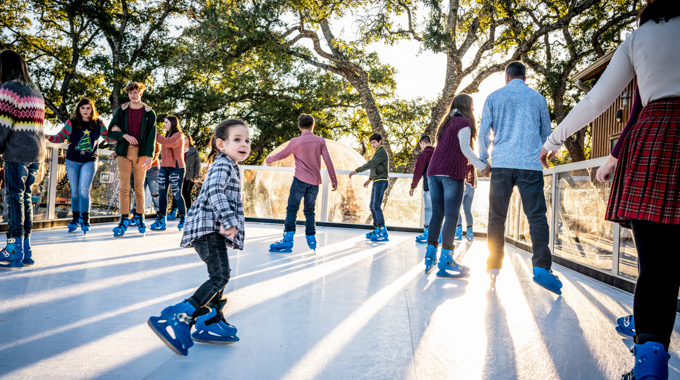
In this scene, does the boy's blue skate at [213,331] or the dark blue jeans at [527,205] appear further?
the dark blue jeans at [527,205]

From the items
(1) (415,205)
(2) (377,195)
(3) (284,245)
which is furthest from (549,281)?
(1) (415,205)

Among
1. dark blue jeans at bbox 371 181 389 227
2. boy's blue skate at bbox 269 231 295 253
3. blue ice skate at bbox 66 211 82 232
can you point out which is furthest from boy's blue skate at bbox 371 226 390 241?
blue ice skate at bbox 66 211 82 232

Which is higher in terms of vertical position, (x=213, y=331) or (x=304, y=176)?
(x=304, y=176)

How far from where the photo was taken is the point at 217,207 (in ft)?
6.42

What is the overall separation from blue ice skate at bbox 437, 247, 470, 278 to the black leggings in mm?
2218

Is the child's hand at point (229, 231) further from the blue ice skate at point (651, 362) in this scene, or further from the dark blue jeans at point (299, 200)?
the dark blue jeans at point (299, 200)

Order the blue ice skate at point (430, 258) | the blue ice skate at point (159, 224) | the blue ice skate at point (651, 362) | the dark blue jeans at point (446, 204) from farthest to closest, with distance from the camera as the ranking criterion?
1. the blue ice skate at point (159, 224)
2. the blue ice skate at point (430, 258)
3. the dark blue jeans at point (446, 204)
4. the blue ice skate at point (651, 362)

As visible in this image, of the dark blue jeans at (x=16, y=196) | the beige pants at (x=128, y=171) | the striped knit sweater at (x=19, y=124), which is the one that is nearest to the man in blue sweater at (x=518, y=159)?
the striped knit sweater at (x=19, y=124)

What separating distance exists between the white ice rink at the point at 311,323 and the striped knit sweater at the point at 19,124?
0.87 metres

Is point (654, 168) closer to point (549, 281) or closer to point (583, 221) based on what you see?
point (549, 281)

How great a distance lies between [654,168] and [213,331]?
1.90m

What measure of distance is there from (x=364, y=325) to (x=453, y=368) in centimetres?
61

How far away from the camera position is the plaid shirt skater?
1962 millimetres

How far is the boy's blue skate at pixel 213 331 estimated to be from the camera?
1926mm
